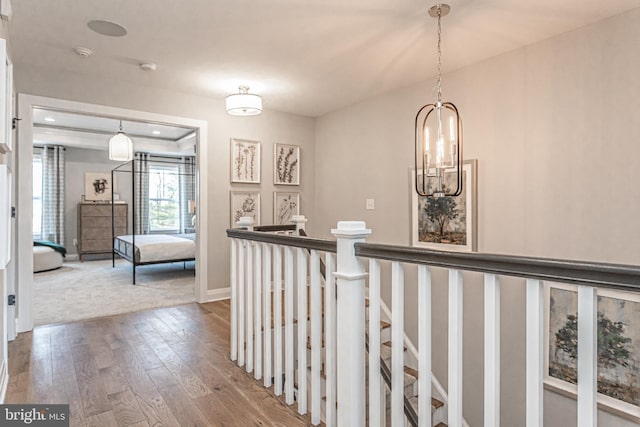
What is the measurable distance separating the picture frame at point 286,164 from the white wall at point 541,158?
1567 millimetres

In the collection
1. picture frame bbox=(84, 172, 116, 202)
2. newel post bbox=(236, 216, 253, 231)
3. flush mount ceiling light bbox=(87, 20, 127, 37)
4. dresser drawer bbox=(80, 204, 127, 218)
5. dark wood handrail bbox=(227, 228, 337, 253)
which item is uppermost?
flush mount ceiling light bbox=(87, 20, 127, 37)

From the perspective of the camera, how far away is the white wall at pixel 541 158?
2502 mm

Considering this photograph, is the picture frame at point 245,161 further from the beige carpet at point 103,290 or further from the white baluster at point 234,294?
the white baluster at point 234,294

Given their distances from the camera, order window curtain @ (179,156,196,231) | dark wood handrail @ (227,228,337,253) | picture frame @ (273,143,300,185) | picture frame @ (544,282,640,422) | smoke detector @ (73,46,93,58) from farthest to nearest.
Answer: window curtain @ (179,156,196,231) < picture frame @ (273,143,300,185) < smoke detector @ (73,46,93,58) < picture frame @ (544,282,640,422) < dark wood handrail @ (227,228,337,253)

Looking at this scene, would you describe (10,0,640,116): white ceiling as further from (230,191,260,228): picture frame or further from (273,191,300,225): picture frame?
(273,191,300,225): picture frame

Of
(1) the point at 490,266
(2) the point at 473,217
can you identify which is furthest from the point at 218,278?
(1) the point at 490,266

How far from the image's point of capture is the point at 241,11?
2.48 meters

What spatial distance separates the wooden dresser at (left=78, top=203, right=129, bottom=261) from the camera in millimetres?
7637

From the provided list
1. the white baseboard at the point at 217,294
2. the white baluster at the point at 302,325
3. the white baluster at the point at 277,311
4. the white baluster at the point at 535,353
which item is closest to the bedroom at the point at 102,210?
the white baseboard at the point at 217,294

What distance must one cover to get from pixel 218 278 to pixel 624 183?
394cm

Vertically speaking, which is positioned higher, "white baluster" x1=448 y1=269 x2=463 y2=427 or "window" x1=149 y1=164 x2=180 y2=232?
"window" x1=149 y1=164 x2=180 y2=232

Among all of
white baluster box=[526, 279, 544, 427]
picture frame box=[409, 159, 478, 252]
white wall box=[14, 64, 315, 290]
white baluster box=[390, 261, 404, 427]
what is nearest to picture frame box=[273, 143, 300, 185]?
Answer: white wall box=[14, 64, 315, 290]

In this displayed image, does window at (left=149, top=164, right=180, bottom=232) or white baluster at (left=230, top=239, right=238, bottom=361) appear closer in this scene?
white baluster at (left=230, top=239, right=238, bottom=361)

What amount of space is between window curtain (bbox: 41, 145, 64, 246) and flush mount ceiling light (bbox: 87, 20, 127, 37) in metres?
6.00
